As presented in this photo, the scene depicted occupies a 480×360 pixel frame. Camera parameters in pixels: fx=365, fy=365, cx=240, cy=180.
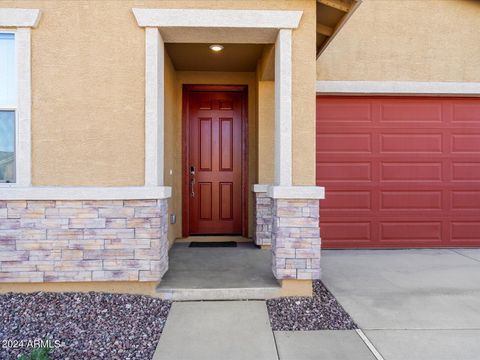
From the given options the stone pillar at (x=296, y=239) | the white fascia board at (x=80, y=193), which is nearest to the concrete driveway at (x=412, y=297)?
the stone pillar at (x=296, y=239)

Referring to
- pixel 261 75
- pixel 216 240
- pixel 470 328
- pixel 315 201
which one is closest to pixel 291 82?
pixel 315 201

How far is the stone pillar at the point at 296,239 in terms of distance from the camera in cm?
346

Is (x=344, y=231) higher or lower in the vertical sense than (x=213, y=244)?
higher

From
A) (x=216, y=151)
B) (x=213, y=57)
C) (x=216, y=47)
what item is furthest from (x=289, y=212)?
(x=216, y=151)

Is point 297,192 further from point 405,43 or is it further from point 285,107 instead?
point 405,43

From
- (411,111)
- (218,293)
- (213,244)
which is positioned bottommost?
(218,293)

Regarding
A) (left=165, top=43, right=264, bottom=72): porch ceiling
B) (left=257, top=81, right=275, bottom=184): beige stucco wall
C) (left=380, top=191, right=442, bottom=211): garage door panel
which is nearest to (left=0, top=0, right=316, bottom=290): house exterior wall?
(left=165, top=43, right=264, bottom=72): porch ceiling

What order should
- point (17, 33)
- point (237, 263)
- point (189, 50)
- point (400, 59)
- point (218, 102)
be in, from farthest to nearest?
1. point (218, 102)
2. point (400, 59)
3. point (189, 50)
4. point (237, 263)
5. point (17, 33)

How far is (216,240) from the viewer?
5684mm

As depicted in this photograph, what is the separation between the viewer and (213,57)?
16.5 ft

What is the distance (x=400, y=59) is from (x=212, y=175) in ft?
11.1

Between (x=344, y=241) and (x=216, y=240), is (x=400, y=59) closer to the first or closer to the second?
(x=344, y=241)

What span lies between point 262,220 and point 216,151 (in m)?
1.51

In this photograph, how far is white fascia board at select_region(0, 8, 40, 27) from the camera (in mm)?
3346
